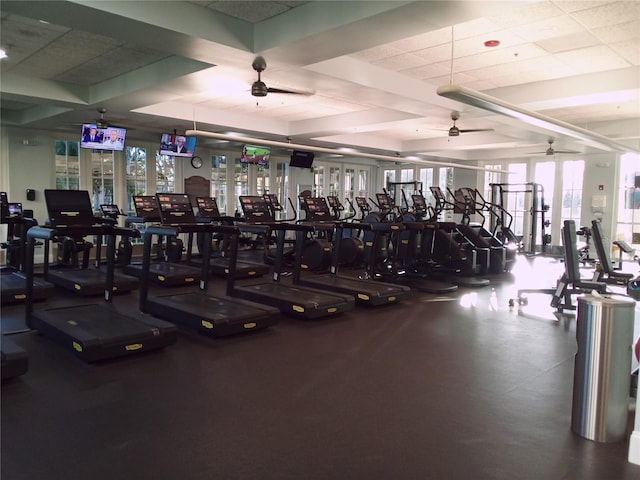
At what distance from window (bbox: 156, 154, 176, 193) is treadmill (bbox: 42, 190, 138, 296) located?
5288mm

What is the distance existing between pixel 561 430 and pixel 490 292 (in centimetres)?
505

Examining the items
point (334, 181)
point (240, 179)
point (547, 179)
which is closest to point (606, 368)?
point (240, 179)

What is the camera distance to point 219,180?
14141mm

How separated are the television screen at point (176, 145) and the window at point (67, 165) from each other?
2150 millimetres

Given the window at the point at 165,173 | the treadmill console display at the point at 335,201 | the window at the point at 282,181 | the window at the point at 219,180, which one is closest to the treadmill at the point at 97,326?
the treadmill console display at the point at 335,201

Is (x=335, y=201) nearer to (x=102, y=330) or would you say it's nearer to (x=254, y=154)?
(x=254, y=154)

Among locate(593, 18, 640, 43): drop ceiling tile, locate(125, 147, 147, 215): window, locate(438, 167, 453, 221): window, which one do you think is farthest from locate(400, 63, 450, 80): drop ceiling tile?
locate(438, 167, 453, 221): window

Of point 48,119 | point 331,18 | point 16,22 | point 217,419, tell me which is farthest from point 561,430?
point 48,119

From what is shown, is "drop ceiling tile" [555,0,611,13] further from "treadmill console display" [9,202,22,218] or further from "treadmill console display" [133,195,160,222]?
"treadmill console display" [9,202,22,218]

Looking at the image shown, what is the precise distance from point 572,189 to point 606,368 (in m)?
12.9

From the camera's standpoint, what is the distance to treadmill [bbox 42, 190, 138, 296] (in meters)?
5.30

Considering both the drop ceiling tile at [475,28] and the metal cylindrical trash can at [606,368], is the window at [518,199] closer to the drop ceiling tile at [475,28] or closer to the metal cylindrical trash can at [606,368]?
the drop ceiling tile at [475,28]

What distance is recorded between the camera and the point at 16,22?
531 cm

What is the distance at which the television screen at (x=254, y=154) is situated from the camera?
1307 cm
